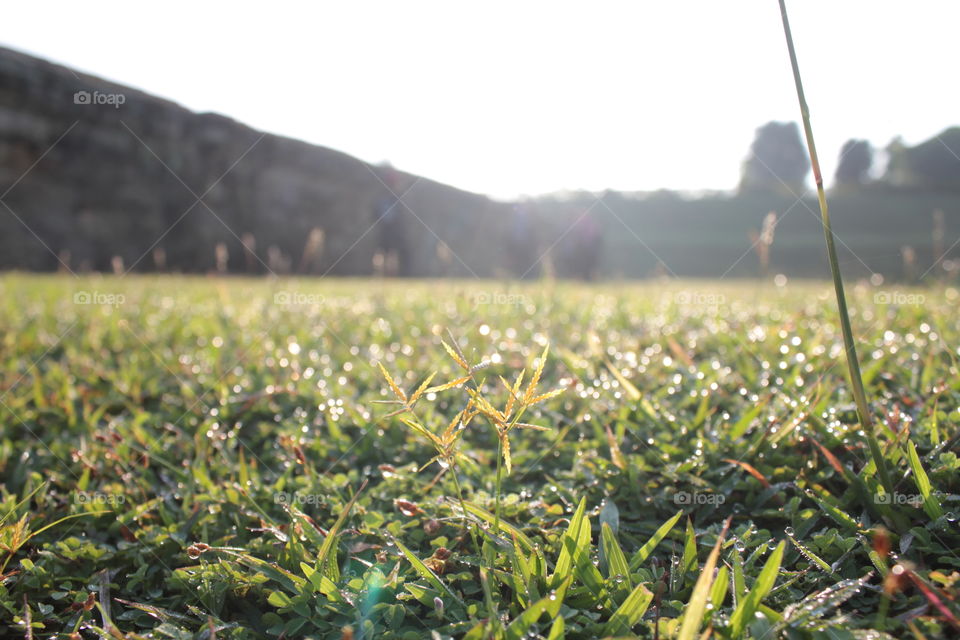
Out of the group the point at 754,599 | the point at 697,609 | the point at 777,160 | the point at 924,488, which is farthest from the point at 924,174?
the point at 697,609

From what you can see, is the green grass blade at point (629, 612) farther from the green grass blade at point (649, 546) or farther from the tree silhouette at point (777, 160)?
the tree silhouette at point (777, 160)

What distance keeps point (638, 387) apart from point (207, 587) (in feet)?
4.36

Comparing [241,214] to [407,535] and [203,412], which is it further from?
[407,535]

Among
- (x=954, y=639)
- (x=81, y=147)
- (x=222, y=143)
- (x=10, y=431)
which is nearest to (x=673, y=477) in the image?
(x=954, y=639)

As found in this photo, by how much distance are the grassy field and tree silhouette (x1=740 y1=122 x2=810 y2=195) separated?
1.41 meters

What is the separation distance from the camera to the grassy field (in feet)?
3.36

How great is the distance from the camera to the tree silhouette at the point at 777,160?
6.48 meters

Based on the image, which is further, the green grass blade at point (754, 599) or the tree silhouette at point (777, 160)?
the tree silhouette at point (777, 160)

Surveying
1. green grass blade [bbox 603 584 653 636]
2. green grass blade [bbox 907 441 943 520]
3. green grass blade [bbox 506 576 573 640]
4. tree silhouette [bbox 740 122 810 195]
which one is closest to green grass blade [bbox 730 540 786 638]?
green grass blade [bbox 603 584 653 636]

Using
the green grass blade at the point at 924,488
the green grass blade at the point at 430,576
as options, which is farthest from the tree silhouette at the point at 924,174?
the green grass blade at the point at 430,576

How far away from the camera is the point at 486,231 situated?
54.5 feet

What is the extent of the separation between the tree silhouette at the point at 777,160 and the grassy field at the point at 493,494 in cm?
141

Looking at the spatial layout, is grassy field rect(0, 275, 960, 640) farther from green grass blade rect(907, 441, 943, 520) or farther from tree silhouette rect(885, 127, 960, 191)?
tree silhouette rect(885, 127, 960, 191)

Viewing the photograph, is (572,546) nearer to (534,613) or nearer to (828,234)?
(534,613)
